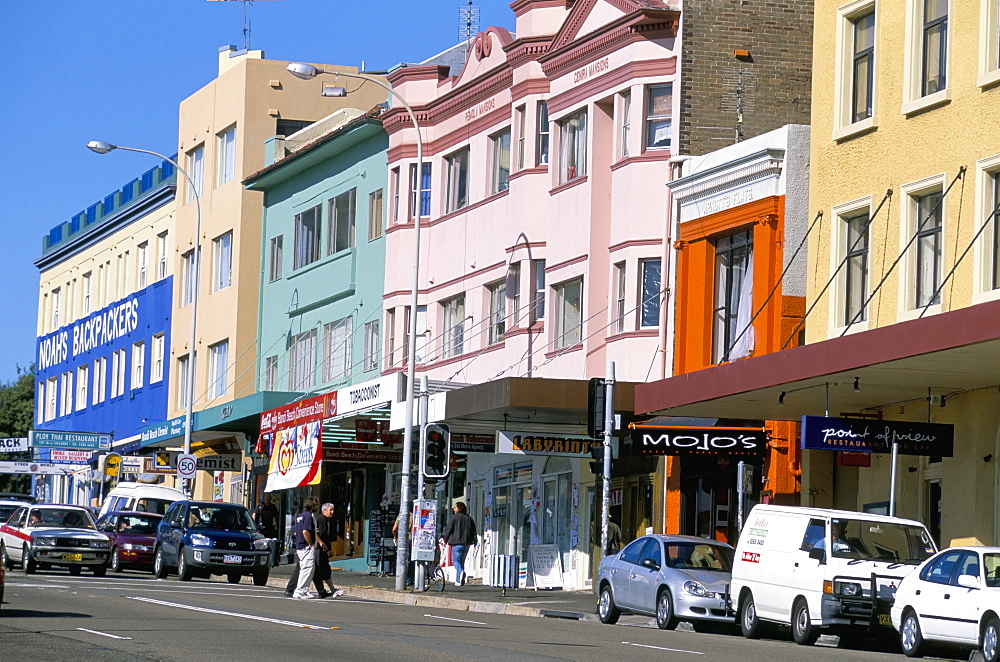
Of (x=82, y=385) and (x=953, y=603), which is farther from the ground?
(x=82, y=385)

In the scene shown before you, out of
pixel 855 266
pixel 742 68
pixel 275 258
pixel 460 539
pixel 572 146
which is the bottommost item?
pixel 460 539

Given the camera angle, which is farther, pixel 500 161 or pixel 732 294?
pixel 500 161

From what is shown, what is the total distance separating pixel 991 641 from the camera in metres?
19.1

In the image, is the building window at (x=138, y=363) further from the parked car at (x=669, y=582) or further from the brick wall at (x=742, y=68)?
the parked car at (x=669, y=582)

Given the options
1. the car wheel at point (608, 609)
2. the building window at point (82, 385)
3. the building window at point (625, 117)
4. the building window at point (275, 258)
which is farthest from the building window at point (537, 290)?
the building window at point (82, 385)

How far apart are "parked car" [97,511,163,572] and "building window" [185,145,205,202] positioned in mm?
22056

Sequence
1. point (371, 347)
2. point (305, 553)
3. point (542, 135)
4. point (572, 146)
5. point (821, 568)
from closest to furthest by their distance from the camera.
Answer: point (821, 568)
point (305, 553)
point (572, 146)
point (542, 135)
point (371, 347)

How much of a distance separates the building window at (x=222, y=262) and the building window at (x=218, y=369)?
188 cm

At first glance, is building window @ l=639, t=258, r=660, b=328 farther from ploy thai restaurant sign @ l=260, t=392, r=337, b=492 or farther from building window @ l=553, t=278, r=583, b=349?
ploy thai restaurant sign @ l=260, t=392, r=337, b=492

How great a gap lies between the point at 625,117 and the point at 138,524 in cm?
1367

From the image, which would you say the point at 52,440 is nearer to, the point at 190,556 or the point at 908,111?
the point at 190,556

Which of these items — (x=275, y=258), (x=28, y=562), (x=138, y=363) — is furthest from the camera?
(x=138, y=363)

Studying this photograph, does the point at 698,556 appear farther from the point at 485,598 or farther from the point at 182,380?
the point at 182,380

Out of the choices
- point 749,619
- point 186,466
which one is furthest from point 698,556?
point 186,466
